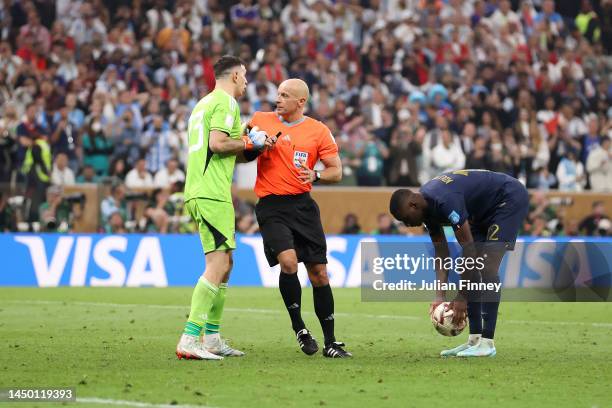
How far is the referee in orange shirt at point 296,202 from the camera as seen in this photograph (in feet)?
34.7

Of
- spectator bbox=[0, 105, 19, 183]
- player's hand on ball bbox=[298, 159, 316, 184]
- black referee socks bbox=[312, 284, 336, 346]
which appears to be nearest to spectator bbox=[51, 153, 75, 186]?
spectator bbox=[0, 105, 19, 183]

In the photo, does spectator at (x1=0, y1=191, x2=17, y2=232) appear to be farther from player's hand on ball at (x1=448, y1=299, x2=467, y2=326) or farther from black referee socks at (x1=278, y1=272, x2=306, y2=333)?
player's hand on ball at (x1=448, y1=299, x2=467, y2=326)

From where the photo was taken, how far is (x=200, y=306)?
10.2 m

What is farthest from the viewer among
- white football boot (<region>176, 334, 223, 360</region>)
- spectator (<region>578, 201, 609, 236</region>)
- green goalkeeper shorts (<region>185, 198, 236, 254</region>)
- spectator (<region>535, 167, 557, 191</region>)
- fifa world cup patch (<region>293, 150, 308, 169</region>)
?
spectator (<region>535, 167, 557, 191</region>)

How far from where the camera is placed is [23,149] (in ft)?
71.5

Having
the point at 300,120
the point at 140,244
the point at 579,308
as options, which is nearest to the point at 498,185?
the point at 300,120

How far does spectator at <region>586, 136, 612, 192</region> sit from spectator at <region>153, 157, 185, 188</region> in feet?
29.5

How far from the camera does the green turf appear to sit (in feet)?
26.7

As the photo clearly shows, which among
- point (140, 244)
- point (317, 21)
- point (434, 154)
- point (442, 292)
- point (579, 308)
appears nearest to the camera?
point (442, 292)

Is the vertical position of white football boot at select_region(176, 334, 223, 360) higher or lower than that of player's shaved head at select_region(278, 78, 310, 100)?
lower

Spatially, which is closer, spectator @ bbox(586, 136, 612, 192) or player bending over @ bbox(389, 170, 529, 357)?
player bending over @ bbox(389, 170, 529, 357)

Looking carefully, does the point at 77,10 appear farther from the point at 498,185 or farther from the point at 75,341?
the point at 498,185

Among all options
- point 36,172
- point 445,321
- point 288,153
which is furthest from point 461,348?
point 36,172

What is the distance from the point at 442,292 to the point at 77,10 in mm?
17510
